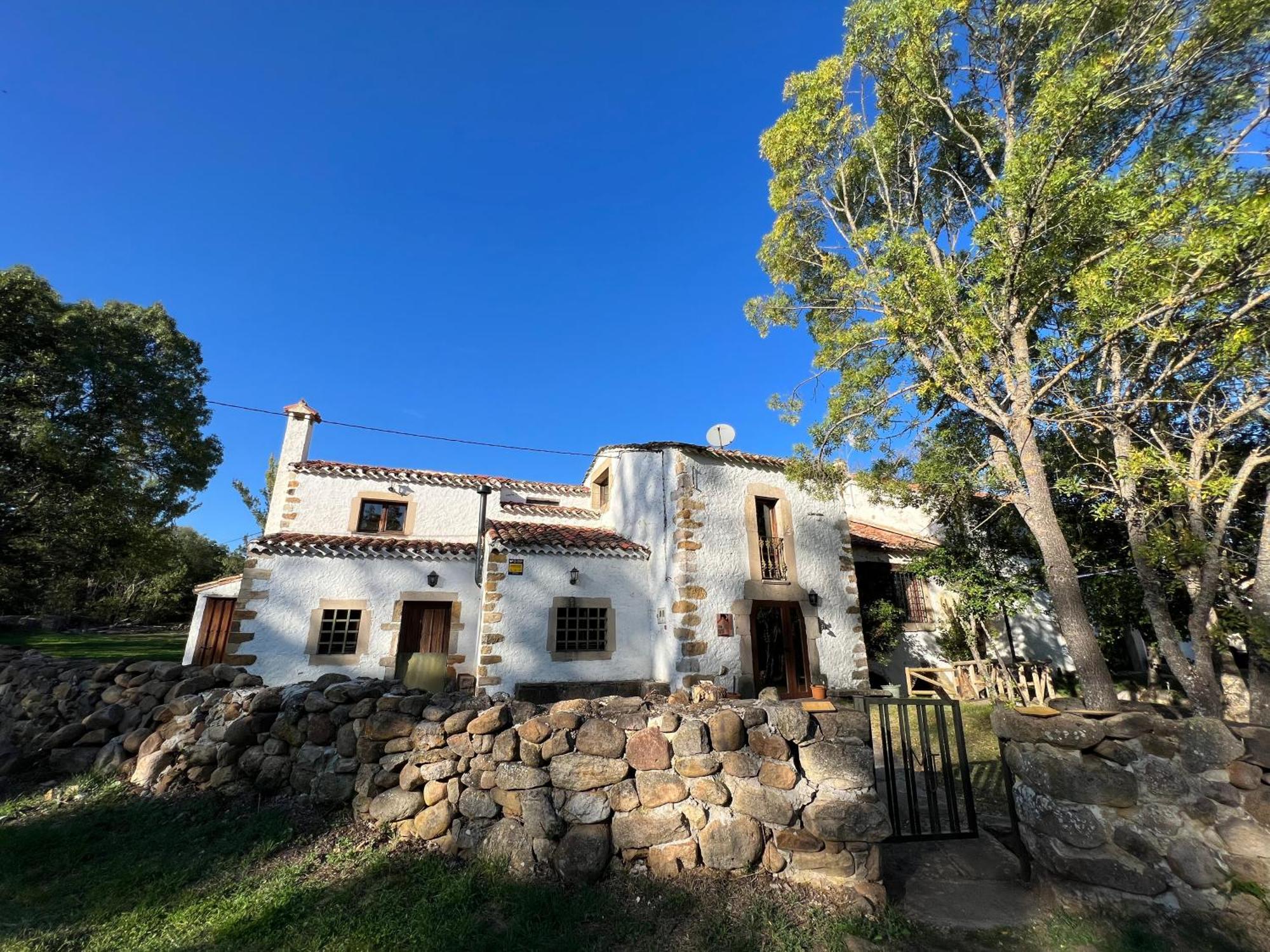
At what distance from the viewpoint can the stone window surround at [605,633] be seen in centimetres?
1032

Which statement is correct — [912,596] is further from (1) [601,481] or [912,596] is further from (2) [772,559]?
(1) [601,481]

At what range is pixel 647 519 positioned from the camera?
1187 cm

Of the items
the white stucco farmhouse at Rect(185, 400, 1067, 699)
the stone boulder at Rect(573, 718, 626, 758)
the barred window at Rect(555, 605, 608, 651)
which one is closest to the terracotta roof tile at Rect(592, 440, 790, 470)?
the white stucco farmhouse at Rect(185, 400, 1067, 699)

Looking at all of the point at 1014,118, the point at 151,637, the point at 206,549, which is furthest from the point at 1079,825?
the point at 206,549

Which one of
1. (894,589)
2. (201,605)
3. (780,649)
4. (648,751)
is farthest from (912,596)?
(201,605)

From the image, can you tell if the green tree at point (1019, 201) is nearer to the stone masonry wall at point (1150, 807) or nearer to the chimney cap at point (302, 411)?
the stone masonry wall at point (1150, 807)

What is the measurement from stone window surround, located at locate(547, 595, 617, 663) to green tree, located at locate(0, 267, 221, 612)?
13.0m

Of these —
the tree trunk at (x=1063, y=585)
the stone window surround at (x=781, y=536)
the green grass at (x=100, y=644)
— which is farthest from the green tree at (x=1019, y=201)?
the green grass at (x=100, y=644)

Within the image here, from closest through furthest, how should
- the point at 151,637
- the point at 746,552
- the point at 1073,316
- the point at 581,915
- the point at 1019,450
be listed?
the point at 581,915 < the point at 1073,316 < the point at 1019,450 < the point at 746,552 < the point at 151,637

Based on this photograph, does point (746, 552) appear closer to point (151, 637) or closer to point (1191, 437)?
point (1191, 437)

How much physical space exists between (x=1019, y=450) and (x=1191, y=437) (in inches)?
82.2

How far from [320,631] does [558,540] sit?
17.2 ft

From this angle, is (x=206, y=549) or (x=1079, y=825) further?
(x=206, y=549)

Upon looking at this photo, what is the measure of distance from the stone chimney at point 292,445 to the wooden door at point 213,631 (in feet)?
7.90
